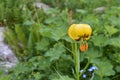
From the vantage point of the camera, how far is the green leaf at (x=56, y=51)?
333 centimetres

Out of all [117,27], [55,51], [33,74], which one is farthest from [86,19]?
[33,74]

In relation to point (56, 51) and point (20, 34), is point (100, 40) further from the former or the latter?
point (20, 34)

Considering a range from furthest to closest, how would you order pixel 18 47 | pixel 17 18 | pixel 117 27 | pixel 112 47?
pixel 17 18, pixel 18 47, pixel 117 27, pixel 112 47

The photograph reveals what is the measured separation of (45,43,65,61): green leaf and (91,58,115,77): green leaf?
0.31 m

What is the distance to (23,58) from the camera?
4027mm

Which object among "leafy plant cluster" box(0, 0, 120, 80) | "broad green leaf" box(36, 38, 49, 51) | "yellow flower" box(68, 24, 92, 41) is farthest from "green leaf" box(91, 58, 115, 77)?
"yellow flower" box(68, 24, 92, 41)

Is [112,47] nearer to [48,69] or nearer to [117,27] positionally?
[117,27]

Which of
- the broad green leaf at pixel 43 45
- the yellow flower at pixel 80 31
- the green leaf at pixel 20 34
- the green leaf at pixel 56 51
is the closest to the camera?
the yellow flower at pixel 80 31

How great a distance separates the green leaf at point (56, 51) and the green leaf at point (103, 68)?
310 millimetres

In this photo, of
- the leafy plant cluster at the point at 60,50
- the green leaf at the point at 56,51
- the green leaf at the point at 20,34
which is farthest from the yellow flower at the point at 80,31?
the green leaf at the point at 20,34

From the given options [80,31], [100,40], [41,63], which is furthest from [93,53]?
[80,31]

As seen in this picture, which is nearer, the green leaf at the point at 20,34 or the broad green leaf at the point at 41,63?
the broad green leaf at the point at 41,63

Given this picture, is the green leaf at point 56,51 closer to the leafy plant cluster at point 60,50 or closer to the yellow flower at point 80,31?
the leafy plant cluster at point 60,50

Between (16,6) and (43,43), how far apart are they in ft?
3.85
